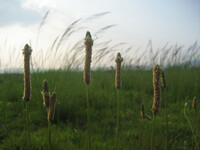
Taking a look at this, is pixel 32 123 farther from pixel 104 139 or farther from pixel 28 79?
pixel 28 79

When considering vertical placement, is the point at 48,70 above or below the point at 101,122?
above

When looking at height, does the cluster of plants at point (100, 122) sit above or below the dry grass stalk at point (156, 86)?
below

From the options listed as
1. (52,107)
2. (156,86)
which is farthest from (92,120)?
(156,86)

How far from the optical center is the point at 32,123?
3832 mm

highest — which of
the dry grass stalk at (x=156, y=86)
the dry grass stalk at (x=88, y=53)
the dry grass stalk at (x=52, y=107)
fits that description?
the dry grass stalk at (x=88, y=53)

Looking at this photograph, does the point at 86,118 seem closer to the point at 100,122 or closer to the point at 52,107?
the point at 100,122

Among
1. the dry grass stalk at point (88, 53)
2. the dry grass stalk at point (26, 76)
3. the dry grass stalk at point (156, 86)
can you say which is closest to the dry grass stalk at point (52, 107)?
the dry grass stalk at point (26, 76)

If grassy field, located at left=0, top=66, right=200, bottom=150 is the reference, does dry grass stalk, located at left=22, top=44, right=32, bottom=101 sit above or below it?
above

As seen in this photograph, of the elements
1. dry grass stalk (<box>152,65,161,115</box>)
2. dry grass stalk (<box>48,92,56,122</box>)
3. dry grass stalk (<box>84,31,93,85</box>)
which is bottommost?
dry grass stalk (<box>48,92,56,122</box>)

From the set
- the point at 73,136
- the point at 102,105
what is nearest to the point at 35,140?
the point at 73,136

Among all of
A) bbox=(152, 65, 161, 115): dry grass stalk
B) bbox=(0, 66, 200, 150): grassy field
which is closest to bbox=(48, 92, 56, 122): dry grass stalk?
bbox=(152, 65, 161, 115): dry grass stalk

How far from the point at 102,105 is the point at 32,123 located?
1811 mm

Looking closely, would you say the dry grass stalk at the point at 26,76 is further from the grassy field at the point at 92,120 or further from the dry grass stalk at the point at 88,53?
the grassy field at the point at 92,120

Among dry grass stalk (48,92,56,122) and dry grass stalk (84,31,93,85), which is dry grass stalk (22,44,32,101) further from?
dry grass stalk (84,31,93,85)
